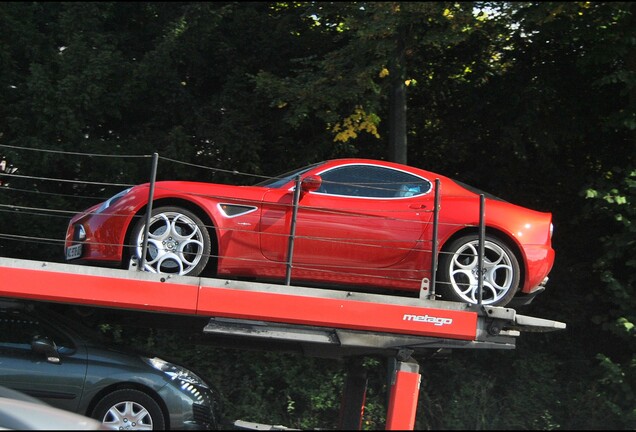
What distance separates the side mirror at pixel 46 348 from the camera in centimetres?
639

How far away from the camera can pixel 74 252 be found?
6574 millimetres

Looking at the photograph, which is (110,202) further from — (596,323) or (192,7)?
(596,323)

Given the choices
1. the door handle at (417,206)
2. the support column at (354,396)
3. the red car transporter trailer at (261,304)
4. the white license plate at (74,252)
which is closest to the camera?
the red car transporter trailer at (261,304)

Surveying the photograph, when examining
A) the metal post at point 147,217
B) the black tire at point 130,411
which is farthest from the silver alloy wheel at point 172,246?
the black tire at point 130,411

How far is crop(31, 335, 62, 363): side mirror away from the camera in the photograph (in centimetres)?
639

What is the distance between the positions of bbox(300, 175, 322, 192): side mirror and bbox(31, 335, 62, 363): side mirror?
8.47 feet

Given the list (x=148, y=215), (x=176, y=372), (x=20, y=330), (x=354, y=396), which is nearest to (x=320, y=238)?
(x=148, y=215)

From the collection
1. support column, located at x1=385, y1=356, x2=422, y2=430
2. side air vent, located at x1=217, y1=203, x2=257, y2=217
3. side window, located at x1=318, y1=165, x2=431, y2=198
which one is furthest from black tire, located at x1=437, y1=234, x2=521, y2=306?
side air vent, located at x1=217, y1=203, x2=257, y2=217

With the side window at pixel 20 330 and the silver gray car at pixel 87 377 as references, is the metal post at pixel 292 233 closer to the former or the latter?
the silver gray car at pixel 87 377

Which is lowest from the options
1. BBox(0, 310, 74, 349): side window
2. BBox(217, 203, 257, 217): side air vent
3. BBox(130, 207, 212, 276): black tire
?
BBox(0, 310, 74, 349): side window

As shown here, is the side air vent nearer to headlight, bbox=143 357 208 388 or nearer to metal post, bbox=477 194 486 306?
headlight, bbox=143 357 208 388

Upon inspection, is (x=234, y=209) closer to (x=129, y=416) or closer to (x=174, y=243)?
(x=174, y=243)

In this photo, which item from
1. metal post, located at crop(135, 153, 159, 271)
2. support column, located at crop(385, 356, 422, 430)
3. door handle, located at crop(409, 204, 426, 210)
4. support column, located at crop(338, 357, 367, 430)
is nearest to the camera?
support column, located at crop(385, 356, 422, 430)

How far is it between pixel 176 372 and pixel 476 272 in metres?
2.86
